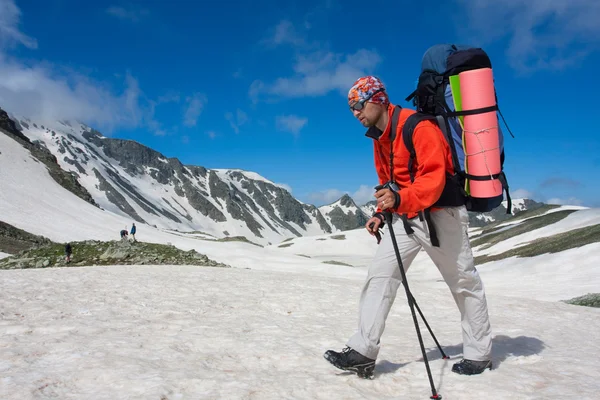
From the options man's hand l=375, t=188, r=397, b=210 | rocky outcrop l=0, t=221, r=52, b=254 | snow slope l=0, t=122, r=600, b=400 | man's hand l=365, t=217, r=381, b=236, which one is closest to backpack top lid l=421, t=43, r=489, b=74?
man's hand l=375, t=188, r=397, b=210

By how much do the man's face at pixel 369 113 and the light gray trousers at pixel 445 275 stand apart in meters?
1.42

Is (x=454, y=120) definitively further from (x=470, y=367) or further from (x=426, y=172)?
(x=470, y=367)

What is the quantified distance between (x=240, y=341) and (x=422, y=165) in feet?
13.2

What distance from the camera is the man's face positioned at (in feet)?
17.5

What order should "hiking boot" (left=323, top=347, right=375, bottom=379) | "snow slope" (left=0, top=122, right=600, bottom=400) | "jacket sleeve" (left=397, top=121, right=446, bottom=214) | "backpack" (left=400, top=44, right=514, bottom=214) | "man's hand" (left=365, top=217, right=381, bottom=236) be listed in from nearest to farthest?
"snow slope" (left=0, top=122, right=600, bottom=400) < "jacket sleeve" (left=397, top=121, right=446, bottom=214) < "hiking boot" (left=323, top=347, right=375, bottom=379) < "backpack" (left=400, top=44, right=514, bottom=214) < "man's hand" (left=365, top=217, right=381, bottom=236)

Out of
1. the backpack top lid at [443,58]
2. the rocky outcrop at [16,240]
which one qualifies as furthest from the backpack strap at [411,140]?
the rocky outcrop at [16,240]

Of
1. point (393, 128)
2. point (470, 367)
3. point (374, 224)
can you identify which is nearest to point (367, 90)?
point (393, 128)

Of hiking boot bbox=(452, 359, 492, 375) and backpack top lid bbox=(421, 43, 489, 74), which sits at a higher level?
backpack top lid bbox=(421, 43, 489, 74)

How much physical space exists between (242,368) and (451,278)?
302cm

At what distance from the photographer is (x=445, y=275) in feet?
17.7

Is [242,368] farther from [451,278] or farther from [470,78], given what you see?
[470,78]

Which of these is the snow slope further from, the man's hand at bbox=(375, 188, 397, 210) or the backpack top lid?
the backpack top lid

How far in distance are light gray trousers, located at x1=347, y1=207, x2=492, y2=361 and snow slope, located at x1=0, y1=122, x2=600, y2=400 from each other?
0.47 m

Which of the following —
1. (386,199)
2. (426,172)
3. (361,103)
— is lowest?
(386,199)
